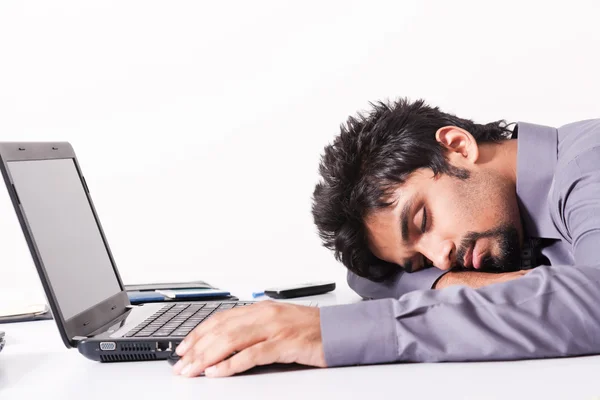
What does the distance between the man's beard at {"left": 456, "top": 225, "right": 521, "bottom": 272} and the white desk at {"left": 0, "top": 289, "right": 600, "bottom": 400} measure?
63 centimetres

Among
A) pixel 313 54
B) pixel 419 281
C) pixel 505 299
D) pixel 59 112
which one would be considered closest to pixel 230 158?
pixel 313 54

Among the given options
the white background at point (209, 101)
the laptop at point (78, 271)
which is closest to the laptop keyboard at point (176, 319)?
the laptop at point (78, 271)

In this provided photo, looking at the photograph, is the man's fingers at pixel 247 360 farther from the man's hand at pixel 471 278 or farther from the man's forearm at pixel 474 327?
the man's hand at pixel 471 278

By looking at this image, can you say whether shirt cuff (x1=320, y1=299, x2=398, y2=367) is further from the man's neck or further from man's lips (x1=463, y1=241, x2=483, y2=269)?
the man's neck

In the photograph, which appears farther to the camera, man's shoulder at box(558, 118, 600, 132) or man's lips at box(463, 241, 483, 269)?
man's lips at box(463, 241, 483, 269)

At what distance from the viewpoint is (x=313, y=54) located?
3.38 meters

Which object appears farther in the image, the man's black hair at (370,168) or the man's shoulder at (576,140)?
the man's black hair at (370,168)

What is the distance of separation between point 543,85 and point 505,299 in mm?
2336

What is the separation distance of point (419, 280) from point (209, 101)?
1.92 metres

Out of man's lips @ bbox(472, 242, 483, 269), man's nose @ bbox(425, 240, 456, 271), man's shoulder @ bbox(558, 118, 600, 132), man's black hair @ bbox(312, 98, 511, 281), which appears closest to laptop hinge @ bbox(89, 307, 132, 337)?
man's black hair @ bbox(312, 98, 511, 281)

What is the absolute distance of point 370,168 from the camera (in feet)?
5.96

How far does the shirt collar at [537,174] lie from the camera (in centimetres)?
168

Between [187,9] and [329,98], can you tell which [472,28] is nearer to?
[329,98]

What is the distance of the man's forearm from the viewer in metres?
1.08
